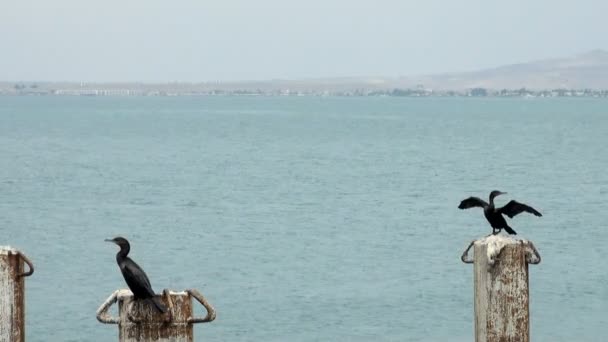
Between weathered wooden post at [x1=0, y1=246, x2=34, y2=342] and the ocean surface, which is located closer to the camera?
weathered wooden post at [x1=0, y1=246, x2=34, y2=342]

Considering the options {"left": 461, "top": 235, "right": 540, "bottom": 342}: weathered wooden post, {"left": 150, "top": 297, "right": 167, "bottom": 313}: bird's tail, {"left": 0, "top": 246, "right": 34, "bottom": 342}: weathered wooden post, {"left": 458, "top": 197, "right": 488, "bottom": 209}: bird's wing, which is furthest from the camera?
{"left": 458, "top": 197, "right": 488, "bottom": 209}: bird's wing

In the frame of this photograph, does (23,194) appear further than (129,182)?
No

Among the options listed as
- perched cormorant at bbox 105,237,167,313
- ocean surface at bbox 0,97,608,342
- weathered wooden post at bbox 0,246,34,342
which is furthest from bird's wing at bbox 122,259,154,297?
ocean surface at bbox 0,97,608,342

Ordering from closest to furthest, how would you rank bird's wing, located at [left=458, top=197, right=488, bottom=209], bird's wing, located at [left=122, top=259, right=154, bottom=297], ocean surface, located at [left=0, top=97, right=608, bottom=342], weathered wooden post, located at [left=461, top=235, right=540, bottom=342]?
bird's wing, located at [left=122, top=259, right=154, bottom=297], weathered wooden post, located at [left=461, top=235, right=540, bottom=342], bird's wing, located at [left=458, top=197, right=488, bottom=209], ocean surface, located at [left=0, top=97, right=608, bottom=342]

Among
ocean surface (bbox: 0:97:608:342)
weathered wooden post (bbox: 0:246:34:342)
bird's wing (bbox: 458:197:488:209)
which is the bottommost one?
ocean surface (bbox: 0:97:608:342)

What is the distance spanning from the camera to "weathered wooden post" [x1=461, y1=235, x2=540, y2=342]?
18.2ft

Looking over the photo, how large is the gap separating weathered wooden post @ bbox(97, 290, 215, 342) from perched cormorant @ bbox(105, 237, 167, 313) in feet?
0.09

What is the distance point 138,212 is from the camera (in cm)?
4756

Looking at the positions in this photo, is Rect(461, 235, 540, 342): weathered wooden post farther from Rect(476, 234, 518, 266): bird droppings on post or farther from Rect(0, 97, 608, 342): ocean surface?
Rect(0, 97, 608, 342): ocean surface

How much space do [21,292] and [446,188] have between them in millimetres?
53907

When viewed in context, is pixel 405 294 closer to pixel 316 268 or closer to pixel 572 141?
pixel 316 268

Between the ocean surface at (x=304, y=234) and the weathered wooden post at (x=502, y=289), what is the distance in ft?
59.5

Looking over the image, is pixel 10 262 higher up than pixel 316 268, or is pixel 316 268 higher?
pixel 10 262

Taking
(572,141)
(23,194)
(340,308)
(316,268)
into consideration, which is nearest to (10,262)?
(340,308)
